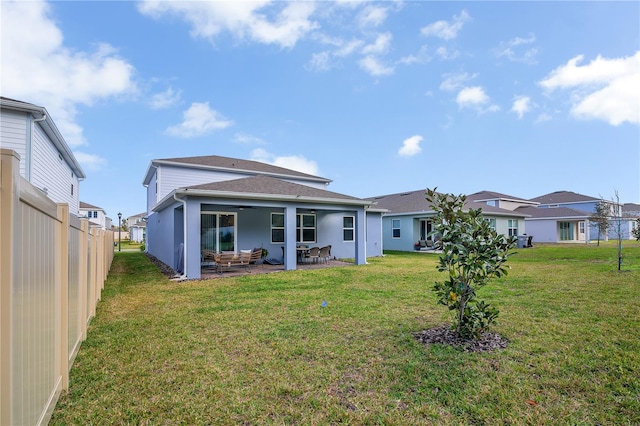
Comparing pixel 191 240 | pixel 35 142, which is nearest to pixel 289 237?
pixel 191 240

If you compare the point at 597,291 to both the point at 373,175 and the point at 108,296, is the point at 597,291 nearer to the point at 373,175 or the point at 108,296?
the point at 108,296

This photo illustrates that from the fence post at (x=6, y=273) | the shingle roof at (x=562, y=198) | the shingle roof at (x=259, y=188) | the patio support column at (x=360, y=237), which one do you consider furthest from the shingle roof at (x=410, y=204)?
the shingle roof at (x=562, y=198)

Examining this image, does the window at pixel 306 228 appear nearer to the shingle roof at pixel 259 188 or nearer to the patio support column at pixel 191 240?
the shingle roof at pixel 259 188

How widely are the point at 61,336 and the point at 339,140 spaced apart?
833 inches

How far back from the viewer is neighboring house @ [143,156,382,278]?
11055mm

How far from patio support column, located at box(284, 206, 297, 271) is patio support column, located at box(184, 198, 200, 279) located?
335cm

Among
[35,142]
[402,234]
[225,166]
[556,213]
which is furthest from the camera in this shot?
[556,213]

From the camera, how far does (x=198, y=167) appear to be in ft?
62.1

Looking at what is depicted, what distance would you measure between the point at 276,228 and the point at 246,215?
168 cm

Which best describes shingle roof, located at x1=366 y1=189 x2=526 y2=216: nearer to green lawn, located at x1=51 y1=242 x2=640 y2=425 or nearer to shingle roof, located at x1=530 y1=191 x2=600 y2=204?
green lawn, located at x1=51 y1=242 x2=640 y2=425

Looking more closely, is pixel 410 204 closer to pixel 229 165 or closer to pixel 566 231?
pixel 229 165

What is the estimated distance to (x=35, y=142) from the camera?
11461 mm

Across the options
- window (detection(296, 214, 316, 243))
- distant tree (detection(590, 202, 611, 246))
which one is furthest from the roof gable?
distant tree (detection(590, 202, 611, 246))

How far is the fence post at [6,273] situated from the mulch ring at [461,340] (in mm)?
4476
